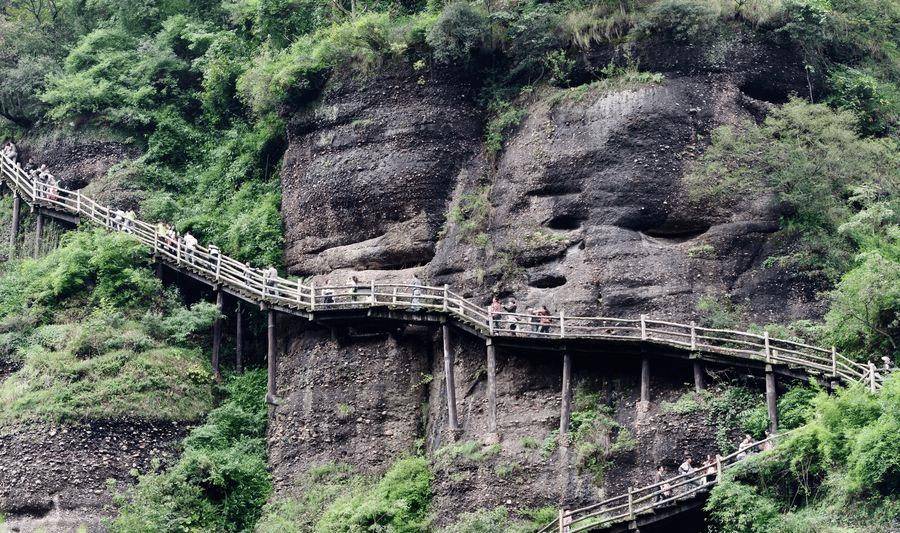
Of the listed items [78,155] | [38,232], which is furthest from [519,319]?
[78,155]

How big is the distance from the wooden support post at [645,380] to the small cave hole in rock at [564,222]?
5.19 meters

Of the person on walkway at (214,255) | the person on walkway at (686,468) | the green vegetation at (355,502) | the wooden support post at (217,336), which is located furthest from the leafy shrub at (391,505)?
the person on walkway at (214,255)

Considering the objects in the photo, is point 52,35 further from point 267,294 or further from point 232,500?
point 232,500

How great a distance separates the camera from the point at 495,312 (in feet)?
136

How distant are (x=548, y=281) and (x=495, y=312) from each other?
2.30m

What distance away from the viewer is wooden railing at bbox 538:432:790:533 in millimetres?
35719

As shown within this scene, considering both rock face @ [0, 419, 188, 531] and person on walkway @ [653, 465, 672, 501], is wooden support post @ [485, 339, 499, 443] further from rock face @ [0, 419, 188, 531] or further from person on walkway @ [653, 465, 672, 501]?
rock face @ [0, 419, 188, 531]

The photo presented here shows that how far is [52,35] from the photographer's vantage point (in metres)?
→ 58.8

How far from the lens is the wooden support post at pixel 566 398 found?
40.0 metres

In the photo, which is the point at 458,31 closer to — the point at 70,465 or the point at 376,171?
the point at 376,171

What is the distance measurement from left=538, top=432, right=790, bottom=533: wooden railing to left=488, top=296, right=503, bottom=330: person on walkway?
6051mm

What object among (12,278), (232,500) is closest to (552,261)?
(232,500)

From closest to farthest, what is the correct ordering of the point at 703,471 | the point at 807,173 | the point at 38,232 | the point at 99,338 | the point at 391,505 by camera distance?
the point at 703,471 < the point at 391,505 < the point at 807,173 < the point at 99,338 < the point at 38,232

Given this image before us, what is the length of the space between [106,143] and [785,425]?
86.7 ft
